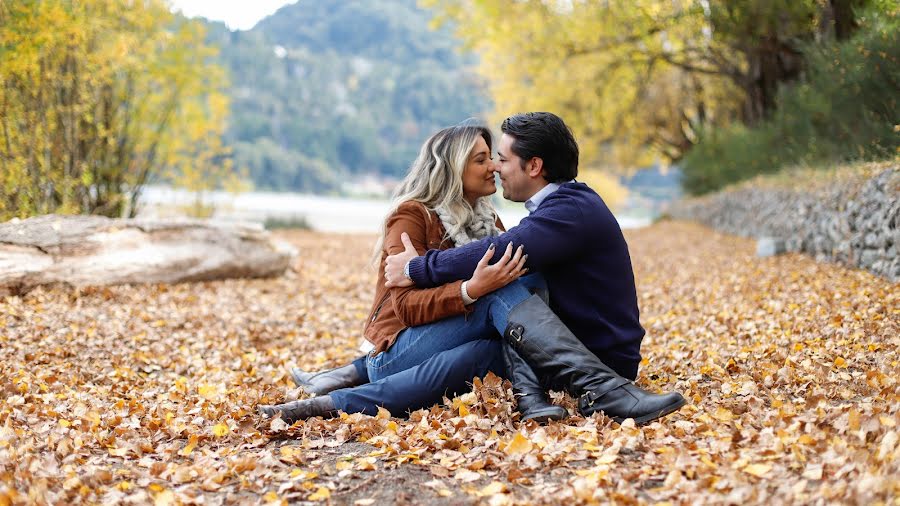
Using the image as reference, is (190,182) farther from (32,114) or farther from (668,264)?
(668,264)

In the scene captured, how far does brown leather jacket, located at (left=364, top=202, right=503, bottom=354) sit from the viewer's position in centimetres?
360

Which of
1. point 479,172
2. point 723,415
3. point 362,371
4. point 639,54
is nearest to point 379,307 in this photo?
point 362,371

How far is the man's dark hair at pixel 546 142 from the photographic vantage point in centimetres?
361

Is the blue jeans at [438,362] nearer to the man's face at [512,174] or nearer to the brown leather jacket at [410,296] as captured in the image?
the brown leather jacket at [410,296]

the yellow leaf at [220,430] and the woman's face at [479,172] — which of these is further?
the woman's face at [479,172]

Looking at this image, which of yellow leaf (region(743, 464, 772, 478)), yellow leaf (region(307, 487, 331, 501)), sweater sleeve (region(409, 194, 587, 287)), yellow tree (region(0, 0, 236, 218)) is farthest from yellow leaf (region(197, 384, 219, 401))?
yellow tree (region(0, 0, 236, 218))

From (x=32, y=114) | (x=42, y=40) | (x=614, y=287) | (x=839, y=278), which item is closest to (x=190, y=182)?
(x=32, y=114)

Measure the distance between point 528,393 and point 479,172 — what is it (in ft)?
3.95

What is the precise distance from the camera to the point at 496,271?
339 cm

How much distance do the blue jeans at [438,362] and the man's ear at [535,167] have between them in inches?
19.6

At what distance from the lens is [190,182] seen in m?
14.2

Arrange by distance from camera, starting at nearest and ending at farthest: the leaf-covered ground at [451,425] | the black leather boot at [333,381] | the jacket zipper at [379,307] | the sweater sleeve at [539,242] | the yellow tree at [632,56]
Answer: the leaf-covered ground at [451,425] → the sweater sleeve at [539,242] → the jacket zipper at [379,307] → the black leather boot at [333,381] → the yellow tree at [632,56]

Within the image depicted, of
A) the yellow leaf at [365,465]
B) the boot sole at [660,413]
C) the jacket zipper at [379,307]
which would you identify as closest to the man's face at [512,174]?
the jacket zipper at [379,307]

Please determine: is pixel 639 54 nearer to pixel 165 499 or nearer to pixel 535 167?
pixel 535 167
